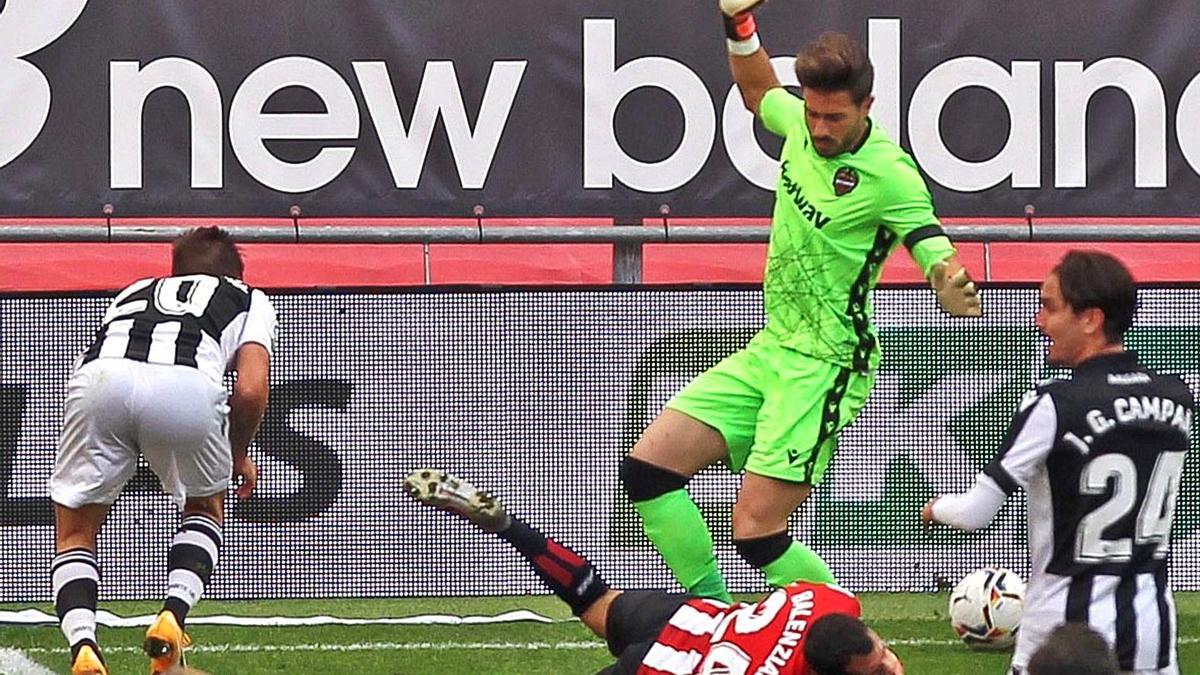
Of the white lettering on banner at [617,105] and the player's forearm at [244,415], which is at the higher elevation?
the white lettering on banner at [617,105]

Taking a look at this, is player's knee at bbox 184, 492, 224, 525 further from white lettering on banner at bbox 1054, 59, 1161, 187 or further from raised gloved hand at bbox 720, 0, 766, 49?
white lettering on banner at bbox 1054, 59, 1161, 187

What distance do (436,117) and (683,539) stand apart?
3102mm

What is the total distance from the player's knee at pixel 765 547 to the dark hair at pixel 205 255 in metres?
1.88

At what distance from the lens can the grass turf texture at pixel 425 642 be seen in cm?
749

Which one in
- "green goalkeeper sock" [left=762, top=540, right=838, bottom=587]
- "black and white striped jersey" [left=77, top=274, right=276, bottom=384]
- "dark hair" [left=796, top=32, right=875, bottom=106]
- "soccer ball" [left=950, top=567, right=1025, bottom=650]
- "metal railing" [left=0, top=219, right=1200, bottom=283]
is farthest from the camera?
"metal railing" [left=0, top=219, right=1200, bottom=283]

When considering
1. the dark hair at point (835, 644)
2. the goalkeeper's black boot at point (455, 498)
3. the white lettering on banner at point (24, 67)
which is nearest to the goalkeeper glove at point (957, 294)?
the dark hair at point (835, 644)

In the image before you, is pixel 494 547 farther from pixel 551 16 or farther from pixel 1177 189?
pixel 1177 189

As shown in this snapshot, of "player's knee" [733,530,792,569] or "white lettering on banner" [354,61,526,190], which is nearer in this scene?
"player's knee" [733,530,792,569]

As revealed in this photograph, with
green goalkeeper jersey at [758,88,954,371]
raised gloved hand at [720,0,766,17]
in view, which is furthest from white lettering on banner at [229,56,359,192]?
green goalkeeper jersey at [758,88,954,371]

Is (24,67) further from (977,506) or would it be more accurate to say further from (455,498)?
(977,506)

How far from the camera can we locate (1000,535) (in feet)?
29.2

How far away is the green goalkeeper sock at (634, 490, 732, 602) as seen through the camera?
6.79 metres

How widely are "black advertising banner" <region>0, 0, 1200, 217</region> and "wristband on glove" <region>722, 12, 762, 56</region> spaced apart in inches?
92.3

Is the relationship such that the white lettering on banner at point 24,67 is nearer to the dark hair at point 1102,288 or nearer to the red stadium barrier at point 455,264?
the red stadium barrier at point 455,264
